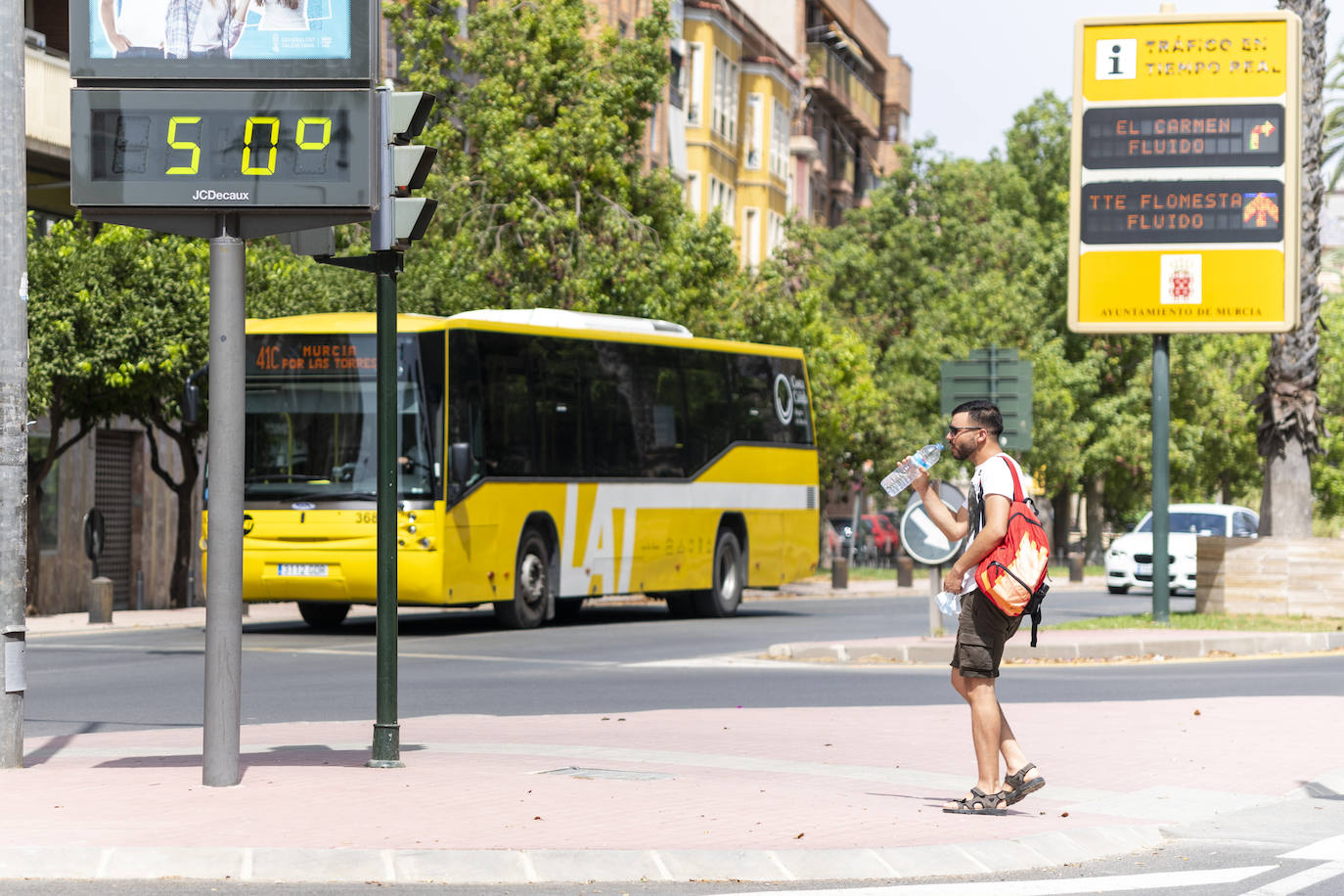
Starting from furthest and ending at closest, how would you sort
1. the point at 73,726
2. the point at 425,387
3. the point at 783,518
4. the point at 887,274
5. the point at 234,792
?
the point at 887,274
the point at 783,518
the point at 425,387
the point at 73,726
the point at 234,792

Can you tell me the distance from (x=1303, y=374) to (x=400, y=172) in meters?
17.5

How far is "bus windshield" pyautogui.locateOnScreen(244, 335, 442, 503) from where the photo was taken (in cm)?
2358

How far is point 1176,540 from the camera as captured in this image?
3553cm

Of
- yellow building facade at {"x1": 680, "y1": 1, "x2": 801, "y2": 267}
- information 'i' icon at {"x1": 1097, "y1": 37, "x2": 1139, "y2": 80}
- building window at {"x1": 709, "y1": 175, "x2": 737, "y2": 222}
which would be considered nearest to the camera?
information 'i' icon at {"x1": 1097, "y1": 37, "x2": 1139, "y2": 80}

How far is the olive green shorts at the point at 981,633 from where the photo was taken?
929 cm

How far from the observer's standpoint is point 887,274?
215ft

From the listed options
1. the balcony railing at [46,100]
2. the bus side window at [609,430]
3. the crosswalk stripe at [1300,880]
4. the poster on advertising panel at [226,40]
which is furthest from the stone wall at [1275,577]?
the poster on advertising panel at [226,40]

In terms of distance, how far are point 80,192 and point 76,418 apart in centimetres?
2364

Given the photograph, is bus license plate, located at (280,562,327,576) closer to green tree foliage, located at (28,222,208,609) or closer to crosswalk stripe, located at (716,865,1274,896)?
green tree foliage, located at (28,222,208,609)

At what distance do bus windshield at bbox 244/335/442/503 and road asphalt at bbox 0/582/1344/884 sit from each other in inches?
361

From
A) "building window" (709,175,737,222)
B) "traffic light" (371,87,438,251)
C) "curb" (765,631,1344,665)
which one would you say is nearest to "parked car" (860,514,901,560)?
"building window" (709,175,737,222)

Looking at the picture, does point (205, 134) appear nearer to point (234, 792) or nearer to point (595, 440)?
point (234, 792)

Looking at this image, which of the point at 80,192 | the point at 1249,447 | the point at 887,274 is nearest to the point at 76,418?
the point at 80,192

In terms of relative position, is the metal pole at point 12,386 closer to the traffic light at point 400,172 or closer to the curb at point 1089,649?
the traffic light at point 400,172
